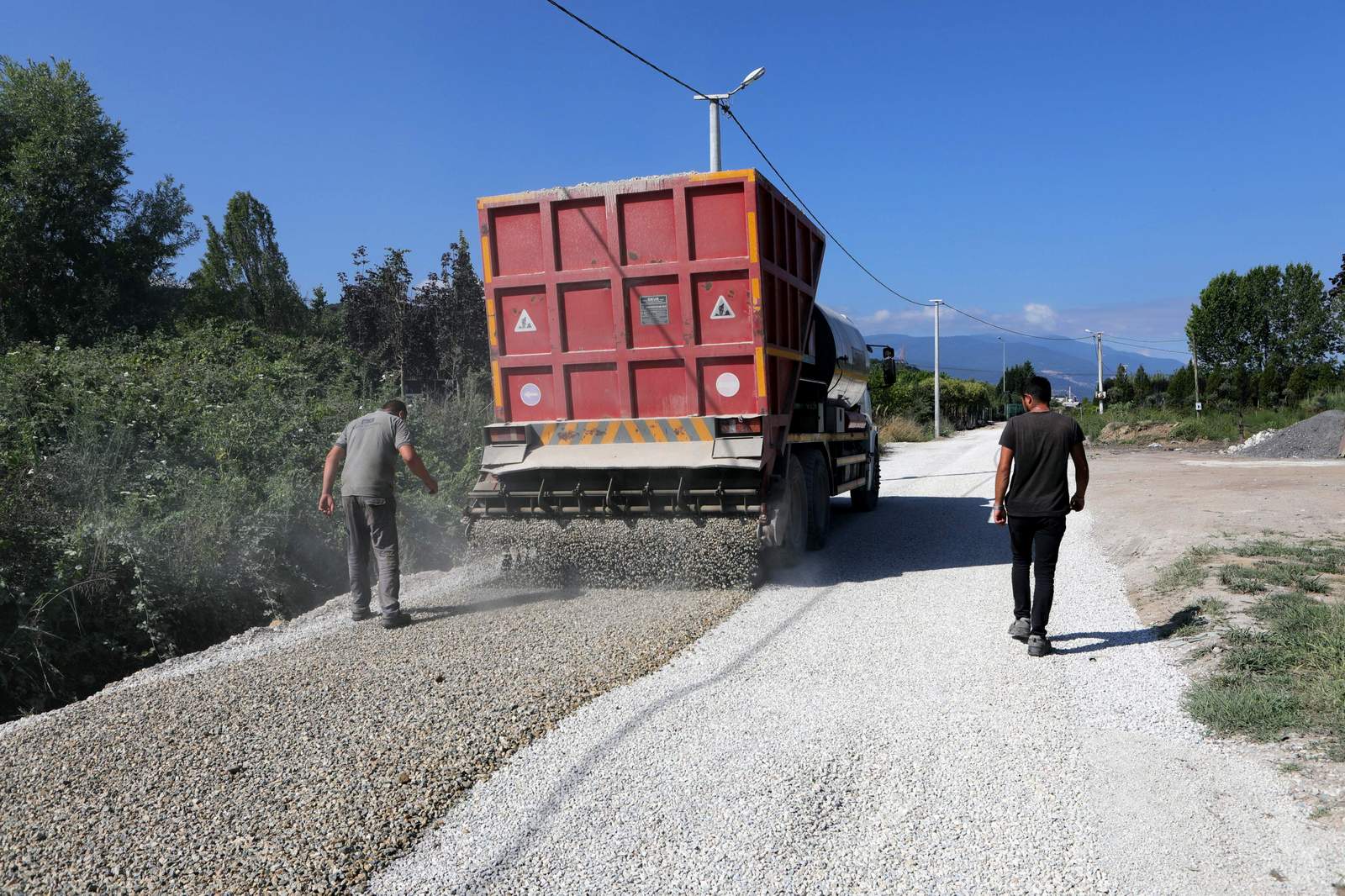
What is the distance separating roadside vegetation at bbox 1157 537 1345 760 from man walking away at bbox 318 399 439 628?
212 inches

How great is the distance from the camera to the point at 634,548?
7512 mm

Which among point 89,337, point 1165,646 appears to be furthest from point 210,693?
point 89,337

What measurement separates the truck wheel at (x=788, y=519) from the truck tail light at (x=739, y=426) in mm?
618

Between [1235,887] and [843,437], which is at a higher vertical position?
[843,437]

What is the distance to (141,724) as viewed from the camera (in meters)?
4.48

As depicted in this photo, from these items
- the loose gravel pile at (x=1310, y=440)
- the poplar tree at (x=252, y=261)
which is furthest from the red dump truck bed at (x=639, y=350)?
the poplar tree at (x=252, y=261)

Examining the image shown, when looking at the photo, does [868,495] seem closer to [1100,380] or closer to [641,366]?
[641,366]

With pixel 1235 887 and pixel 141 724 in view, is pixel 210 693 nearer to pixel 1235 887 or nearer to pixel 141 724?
pixel 141 724

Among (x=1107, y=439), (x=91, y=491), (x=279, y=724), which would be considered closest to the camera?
(x=279, y=724)

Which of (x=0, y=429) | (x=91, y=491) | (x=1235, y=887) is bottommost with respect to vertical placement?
(x=1235, y=887)

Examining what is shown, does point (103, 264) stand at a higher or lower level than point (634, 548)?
higher

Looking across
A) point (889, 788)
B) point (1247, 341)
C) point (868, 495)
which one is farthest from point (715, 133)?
point (1247, 341)

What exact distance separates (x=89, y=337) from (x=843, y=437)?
20288mm

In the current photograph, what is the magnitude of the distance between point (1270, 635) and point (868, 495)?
26.3 ft
